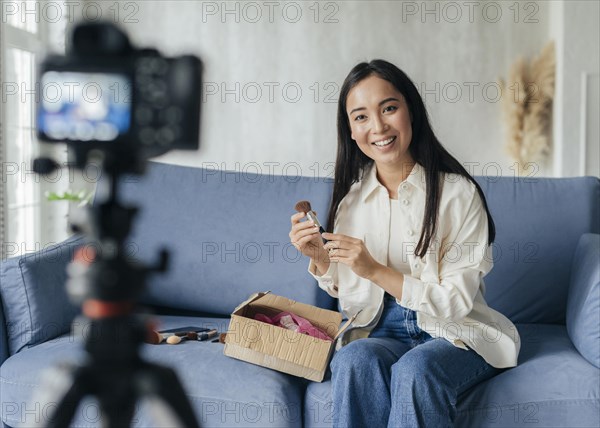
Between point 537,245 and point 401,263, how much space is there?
53 cm

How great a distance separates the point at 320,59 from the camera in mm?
4180

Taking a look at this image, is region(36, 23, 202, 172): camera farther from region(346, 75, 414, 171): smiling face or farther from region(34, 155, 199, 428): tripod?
region(346, 75, 414, 171): smiling face

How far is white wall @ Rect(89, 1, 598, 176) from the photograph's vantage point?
4.12m

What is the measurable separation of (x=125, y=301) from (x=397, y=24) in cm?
386

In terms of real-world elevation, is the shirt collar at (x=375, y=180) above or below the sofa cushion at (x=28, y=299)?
above

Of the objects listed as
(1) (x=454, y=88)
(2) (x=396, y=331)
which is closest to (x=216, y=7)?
(1) (x=454, y=88)

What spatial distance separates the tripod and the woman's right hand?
1.24 metres

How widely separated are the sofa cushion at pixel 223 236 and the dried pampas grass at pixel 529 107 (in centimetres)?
216

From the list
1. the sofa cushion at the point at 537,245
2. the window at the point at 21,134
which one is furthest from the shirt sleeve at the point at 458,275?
the window at the point at 21,134

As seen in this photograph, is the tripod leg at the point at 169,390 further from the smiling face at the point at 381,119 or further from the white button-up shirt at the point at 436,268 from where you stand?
the smiling face at the point at 381,119

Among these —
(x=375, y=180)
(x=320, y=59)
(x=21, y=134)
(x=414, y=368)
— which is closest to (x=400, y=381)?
(x=414, y=368)

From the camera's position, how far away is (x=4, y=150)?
10.2 feet

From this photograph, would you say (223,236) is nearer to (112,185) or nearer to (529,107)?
(112,185)

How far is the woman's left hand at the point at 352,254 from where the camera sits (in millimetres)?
1713
